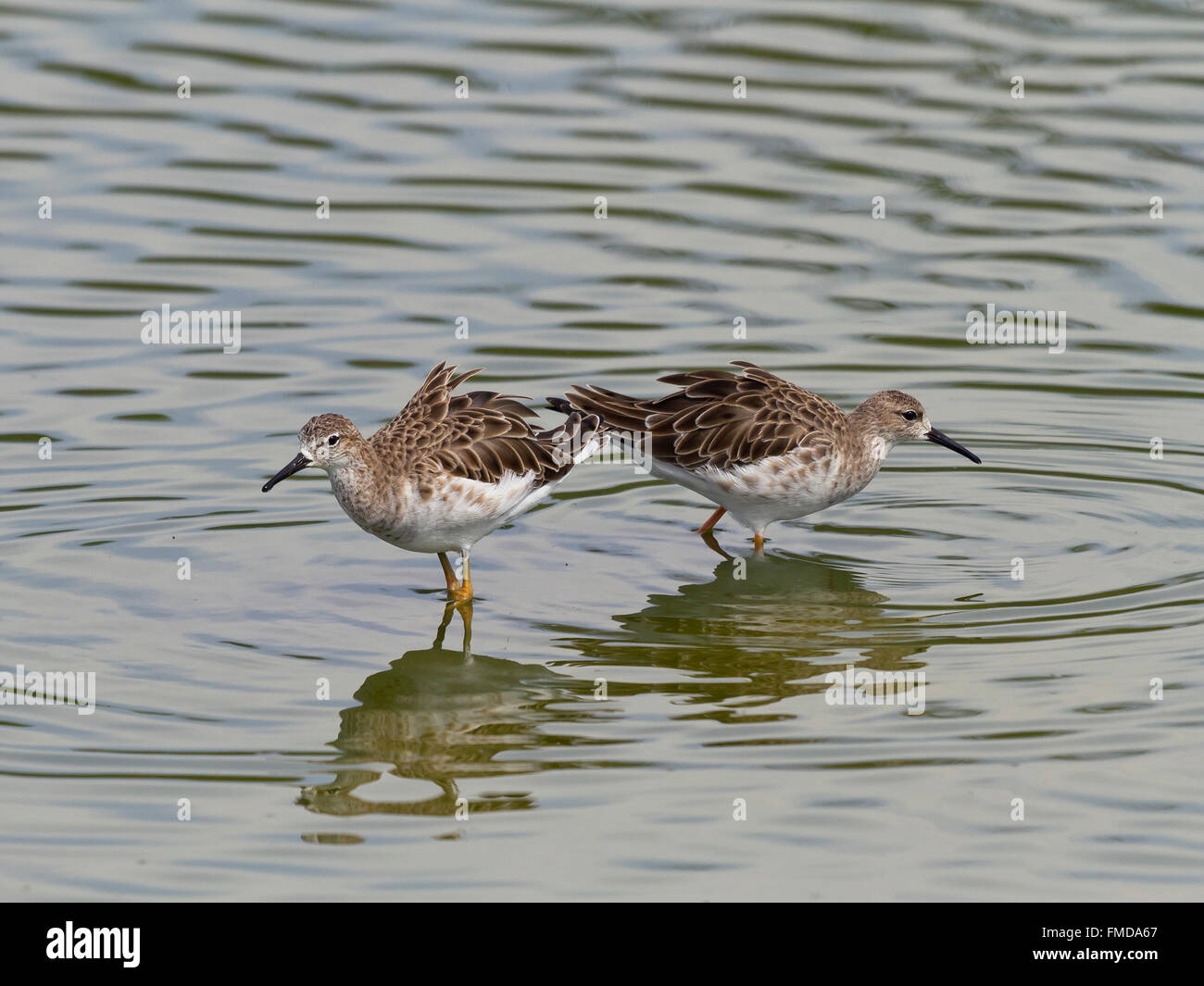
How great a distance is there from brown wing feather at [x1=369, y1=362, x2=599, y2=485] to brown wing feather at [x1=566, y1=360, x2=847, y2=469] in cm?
72

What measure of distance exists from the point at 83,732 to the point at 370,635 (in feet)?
7.68

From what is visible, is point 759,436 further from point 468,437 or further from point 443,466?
point 443,466

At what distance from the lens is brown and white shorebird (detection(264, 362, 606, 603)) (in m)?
13.7

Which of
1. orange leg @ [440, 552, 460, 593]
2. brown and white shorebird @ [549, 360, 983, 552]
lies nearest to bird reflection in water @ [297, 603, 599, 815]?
orange leg @ [440, 552, 460, 593]

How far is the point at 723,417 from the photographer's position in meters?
15.8

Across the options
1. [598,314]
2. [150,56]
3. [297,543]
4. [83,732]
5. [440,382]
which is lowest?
[83,732]

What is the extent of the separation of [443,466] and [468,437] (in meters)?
0.47

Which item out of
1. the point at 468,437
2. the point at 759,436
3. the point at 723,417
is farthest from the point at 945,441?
the point at 468,437

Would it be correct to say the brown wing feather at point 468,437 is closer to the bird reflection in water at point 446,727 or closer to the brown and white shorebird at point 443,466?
the brown and white shorebird at point 443,466

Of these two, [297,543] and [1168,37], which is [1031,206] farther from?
[297,543]

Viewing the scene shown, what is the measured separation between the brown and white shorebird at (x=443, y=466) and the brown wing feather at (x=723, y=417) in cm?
88

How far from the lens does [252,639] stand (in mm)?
13609

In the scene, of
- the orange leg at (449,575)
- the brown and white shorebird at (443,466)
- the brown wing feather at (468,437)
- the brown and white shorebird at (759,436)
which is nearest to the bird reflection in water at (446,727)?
the orange leg at (449,575)

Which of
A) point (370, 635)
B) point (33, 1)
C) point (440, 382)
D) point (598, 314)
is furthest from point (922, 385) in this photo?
point (33, 1)
